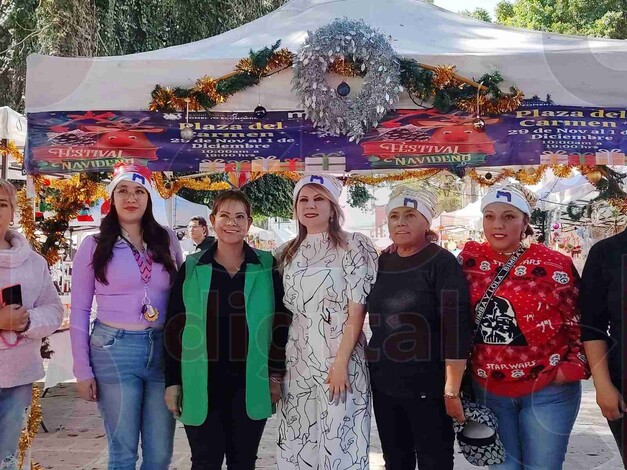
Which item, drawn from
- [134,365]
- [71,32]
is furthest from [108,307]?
[71,32]

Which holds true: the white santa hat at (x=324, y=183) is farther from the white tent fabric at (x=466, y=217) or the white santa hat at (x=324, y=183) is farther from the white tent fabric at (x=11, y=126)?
the white tent fabric at (x=466, y=217)

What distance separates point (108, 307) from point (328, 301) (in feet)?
3.45

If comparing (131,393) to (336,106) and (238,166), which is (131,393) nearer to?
(238,166)

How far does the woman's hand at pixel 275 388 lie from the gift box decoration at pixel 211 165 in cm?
130

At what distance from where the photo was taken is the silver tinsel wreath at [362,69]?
3.44 m

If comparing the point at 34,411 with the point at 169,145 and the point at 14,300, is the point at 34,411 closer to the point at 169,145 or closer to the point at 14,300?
the point at 14,300

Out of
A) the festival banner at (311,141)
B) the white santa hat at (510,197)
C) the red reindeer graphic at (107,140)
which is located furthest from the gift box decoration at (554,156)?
the red reindeer graphic at (107,140)

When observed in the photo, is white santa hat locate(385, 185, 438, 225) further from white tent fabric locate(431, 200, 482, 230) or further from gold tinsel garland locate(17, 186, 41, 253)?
white tent fabric locate(431, 200, 482, 230)

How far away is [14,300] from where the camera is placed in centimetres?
318

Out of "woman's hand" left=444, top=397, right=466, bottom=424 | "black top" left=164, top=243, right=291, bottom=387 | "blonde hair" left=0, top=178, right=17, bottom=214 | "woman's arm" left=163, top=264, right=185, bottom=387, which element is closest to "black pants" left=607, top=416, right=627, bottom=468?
"woman's hand" left=444, top=397, right=466, bottom=424

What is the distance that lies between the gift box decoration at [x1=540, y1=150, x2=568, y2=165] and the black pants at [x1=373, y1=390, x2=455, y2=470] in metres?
1.48

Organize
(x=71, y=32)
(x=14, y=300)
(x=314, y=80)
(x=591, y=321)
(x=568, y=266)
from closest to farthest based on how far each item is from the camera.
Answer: (x=591, y=321), (x=568, y=266), (x=14, y=300), (x=314, y=80), (x=71, y=32)

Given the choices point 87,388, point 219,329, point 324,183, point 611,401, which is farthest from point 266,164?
point 611,401

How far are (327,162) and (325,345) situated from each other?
1.08 metres
